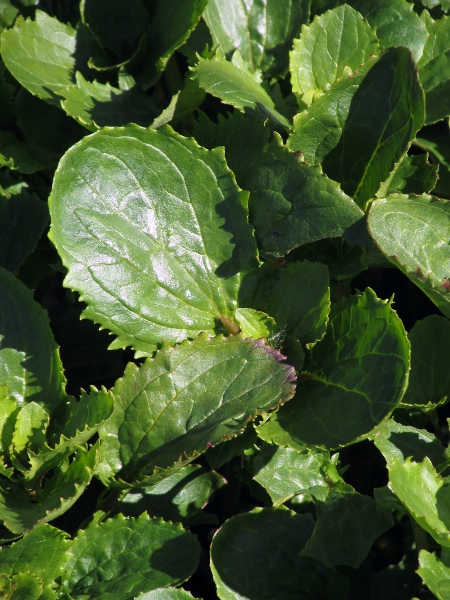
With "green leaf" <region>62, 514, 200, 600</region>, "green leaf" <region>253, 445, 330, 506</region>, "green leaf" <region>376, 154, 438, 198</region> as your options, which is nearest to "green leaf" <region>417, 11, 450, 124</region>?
"green leaf" <region>376, 154, 438, 198</region>

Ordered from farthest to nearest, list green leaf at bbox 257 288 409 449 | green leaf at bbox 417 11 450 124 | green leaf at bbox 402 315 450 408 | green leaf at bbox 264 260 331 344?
green leaf at bbox 417 11 450 124
green leaf at bbox 402 315 450 408
green leaf at bbox 264 260 331 344
green leaf at bbox 257 288 409 449

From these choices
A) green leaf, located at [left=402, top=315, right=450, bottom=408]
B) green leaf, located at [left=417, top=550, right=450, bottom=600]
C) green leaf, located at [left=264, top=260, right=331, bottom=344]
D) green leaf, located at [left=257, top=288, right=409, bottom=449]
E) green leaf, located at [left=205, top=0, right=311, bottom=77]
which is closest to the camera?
green leaf, located at [left=417, top=550, right=450, bottom=600]

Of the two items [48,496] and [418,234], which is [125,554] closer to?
[48,496]

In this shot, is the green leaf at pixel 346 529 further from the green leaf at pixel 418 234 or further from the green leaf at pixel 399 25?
the green leaf at pixel 399 25

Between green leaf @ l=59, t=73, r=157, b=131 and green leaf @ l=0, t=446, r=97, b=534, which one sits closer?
green leaf @ l=0, t=446, r=97, b=534

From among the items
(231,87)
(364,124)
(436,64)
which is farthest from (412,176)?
(231,87)

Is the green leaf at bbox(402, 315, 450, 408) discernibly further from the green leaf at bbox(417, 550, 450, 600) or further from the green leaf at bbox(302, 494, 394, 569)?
the green leaf at bbox(417, 550, 450, 600)
